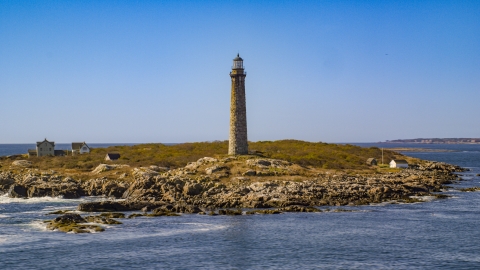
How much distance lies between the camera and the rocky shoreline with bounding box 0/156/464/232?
48694mm

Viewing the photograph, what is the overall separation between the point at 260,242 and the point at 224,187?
19914 mm

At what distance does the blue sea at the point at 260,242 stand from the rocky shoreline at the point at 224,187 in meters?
3.58

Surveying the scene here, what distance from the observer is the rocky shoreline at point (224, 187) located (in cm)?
4869

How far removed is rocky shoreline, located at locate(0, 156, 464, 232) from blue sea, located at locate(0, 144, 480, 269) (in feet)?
11.7

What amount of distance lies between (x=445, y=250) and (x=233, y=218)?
16468mm

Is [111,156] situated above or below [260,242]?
above

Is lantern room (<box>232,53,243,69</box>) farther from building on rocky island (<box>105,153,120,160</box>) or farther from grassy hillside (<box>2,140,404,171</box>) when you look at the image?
building on rocky island (<box>105,153,120,160</box>)

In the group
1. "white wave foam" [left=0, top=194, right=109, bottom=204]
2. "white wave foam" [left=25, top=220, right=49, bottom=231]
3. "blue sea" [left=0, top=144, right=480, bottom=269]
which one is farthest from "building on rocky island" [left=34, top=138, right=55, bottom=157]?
"white wave foam" [left=25, top=220, right=49, bottom=231]

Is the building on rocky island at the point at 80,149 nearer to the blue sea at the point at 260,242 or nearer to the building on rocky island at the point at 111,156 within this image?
the building on rocky island at the point at 111,156

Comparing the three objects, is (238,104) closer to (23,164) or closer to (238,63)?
(238,63)

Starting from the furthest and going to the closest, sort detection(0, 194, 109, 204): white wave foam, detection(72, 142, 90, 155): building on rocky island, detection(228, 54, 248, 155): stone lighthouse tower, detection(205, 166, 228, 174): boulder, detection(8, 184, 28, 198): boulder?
detection(72, 142, 90, 155): building on rocky island < detection(228, 54, 248, 155): stone lighthouse tower < detection(205, 166, 228, 174): boulder < detection(8, 184, 28, 198): boulder < detection(0, 194, 109, 204): white wave foam

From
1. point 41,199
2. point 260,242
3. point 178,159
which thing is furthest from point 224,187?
point 178,159

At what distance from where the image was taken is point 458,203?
5188cm

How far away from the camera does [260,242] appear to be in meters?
35.2
